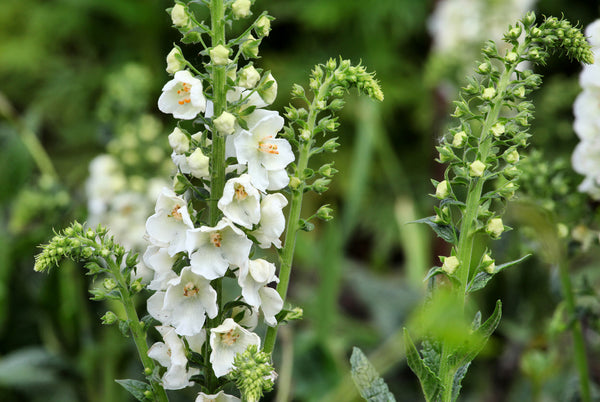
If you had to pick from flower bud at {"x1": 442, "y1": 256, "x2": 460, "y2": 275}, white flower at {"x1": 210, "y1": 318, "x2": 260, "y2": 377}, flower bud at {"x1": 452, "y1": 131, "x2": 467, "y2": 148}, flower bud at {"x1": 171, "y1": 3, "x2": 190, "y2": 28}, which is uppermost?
flower bud at {"x1": 171, "y1": 3, "x2": 190, "y2": 28}

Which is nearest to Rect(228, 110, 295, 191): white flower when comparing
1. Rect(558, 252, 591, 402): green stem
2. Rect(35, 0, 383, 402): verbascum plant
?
Rect(35, 0, 383, 402): verbascum plant

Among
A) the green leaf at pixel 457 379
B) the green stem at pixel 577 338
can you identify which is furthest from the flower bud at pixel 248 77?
the green stem at pixel 577 338

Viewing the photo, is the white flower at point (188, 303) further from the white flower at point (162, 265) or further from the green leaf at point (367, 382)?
the green leaf at point (367, 382)

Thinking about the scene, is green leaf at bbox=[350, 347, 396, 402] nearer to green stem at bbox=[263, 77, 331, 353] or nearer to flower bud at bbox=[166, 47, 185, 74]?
green stem at bbox=[263, 77, 331, 353]

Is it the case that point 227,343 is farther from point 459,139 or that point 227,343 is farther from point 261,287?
point 459,139

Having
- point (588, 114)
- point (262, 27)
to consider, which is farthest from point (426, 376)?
point (588, 114)

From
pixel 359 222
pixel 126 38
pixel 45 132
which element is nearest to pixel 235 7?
pixel 359 222
